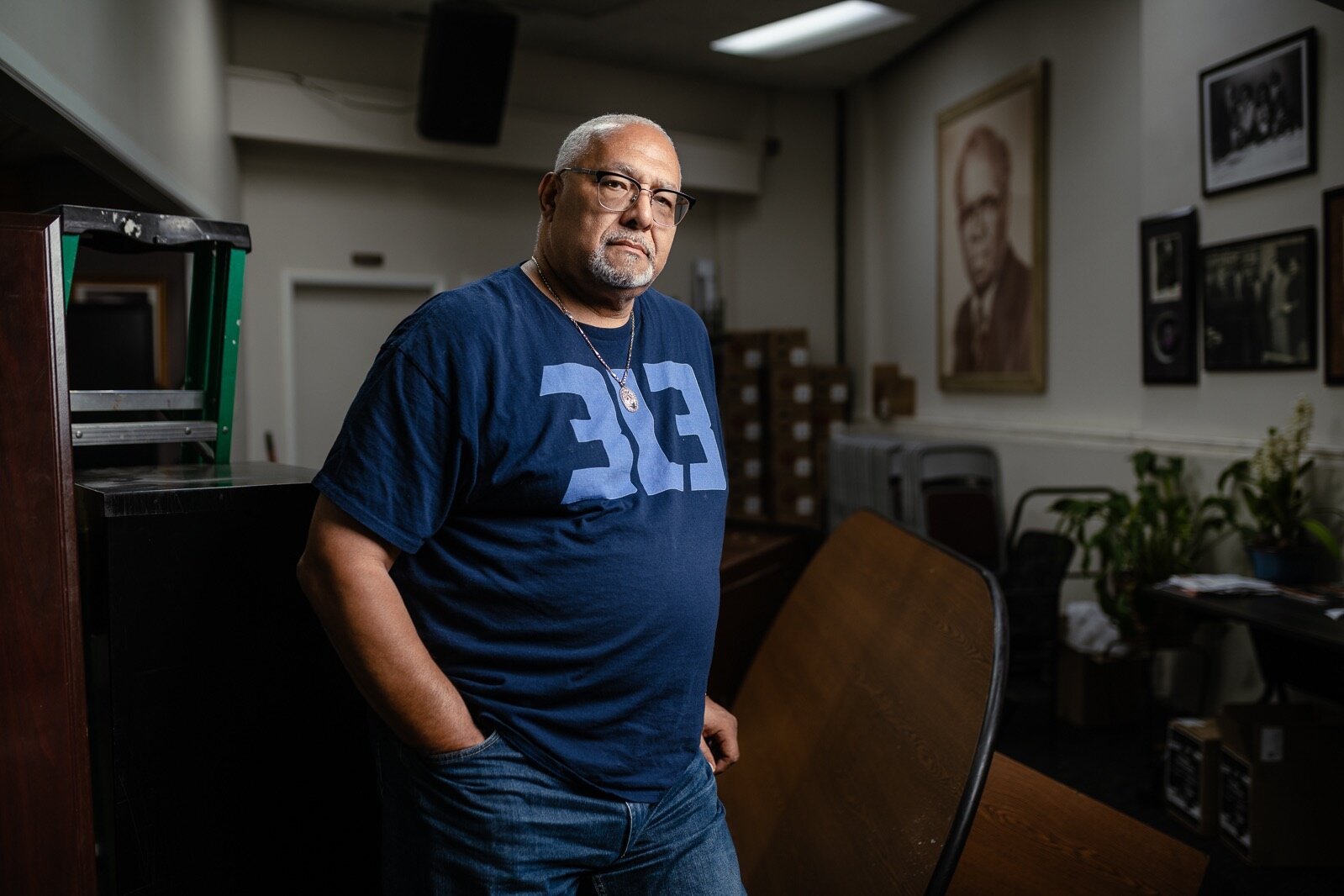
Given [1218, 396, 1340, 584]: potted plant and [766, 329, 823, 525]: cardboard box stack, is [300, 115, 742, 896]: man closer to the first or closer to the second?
[1218, 396, 1340, 584]: potted plant

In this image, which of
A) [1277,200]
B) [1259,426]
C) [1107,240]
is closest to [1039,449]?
[1107,240]

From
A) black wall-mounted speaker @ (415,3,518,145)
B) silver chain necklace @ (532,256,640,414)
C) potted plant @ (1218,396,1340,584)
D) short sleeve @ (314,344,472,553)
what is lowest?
potted plant @ (1218,396,1340,584)

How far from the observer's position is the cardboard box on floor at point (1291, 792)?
2795 mm

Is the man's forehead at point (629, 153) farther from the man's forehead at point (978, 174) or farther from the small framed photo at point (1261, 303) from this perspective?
the man's forehead at point (978, 174)

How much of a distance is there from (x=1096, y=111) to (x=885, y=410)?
2.48 metres

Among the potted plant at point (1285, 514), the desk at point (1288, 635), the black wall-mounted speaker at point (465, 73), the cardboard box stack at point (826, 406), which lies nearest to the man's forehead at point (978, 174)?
the cardboard box stack at point (826, 406)

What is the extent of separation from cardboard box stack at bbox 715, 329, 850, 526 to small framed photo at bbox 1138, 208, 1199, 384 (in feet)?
8.73

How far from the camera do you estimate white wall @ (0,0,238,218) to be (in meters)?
2.39

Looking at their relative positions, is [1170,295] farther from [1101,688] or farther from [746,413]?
[746,413]

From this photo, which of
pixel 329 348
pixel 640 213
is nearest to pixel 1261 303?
pixel 640 213

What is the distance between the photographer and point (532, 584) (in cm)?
121

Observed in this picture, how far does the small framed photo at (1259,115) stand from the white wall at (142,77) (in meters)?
3.86

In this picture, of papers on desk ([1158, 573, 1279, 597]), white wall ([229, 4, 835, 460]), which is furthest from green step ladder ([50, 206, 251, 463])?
white wall ([229, 4, 835, 460])

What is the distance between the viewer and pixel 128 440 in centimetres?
164
